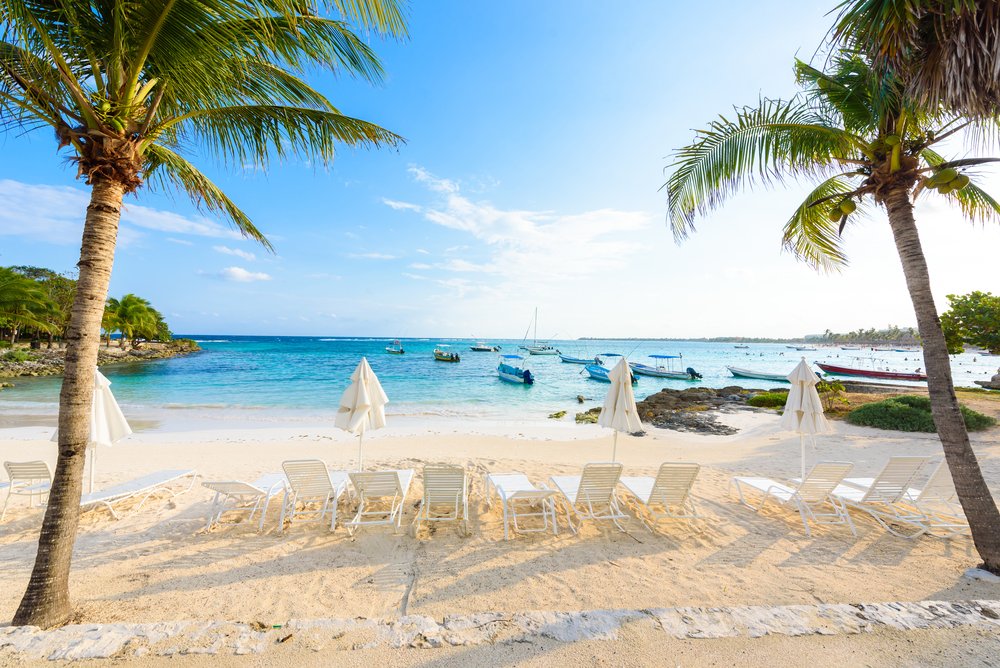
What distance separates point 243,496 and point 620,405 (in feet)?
20.5

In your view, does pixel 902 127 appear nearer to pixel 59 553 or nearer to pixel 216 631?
pixel 216 631

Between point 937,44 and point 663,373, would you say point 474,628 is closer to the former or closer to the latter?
point 937,44

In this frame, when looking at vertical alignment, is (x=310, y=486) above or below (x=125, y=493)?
above

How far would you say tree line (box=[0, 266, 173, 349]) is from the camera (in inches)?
944

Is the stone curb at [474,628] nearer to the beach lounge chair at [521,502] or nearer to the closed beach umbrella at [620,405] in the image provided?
the beach lounge chair at [521,502]

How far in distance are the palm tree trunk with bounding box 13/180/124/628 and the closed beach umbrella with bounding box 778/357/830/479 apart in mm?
8743

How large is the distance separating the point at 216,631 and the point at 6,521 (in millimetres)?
5182

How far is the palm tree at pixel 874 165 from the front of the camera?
14.0 ft

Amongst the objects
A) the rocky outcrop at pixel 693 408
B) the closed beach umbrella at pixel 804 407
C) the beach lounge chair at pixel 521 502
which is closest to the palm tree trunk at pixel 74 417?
the beach lounge chair at pixel 521 502

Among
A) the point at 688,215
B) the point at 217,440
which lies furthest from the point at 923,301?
the point at 217,440

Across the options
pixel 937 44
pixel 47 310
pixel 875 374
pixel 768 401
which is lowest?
pixel 768 401

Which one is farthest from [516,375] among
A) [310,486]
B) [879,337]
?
[879,337]

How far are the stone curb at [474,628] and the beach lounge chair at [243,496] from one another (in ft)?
7.95

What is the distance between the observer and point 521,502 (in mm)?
6473
